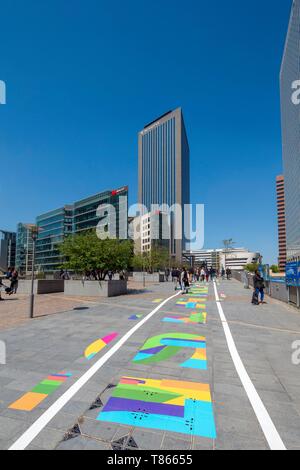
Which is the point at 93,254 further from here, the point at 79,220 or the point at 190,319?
the point at 79,220

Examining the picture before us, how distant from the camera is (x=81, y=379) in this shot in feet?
14.1

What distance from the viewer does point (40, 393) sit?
383 cm

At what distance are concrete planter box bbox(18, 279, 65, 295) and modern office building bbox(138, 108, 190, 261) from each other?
113071 mm

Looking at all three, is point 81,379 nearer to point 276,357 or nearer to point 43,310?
point 276,357

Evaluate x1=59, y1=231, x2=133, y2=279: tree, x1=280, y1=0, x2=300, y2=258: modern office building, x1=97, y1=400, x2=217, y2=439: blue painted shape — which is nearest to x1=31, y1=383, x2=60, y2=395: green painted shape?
x1=97, y1=400, x2=217, y2=439: blue painted shape

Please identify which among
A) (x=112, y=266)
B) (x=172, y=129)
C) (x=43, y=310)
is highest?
(x=172, y=129)

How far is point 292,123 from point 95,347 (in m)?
108

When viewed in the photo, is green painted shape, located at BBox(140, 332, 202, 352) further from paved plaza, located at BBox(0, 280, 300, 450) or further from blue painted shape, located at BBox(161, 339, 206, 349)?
blue painted shape, located at BBox(161, 339, 206, 349)

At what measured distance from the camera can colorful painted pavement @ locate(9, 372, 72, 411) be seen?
3.48 metres

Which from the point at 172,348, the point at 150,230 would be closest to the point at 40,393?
the point at 172,348

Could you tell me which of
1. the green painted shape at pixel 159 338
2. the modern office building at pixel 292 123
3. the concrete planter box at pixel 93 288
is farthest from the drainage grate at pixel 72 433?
the modern office building at pixel 292 123
